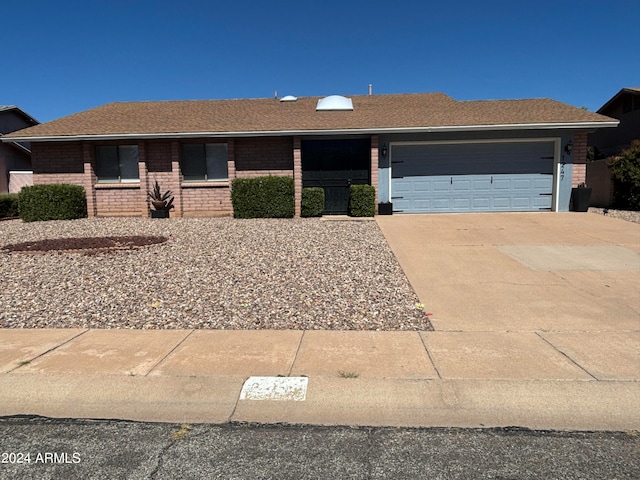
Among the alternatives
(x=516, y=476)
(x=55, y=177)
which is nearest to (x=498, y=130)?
(x=516, y=476)

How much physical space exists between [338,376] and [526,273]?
17.0 ft

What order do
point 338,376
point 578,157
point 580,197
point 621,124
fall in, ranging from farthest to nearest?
point 621,124 → point 578,157 → point 580,197 → point 338,376

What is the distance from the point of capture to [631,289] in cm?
696

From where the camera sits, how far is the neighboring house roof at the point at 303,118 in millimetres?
15375

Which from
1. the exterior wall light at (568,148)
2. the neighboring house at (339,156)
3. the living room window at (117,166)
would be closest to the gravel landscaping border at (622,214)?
the neighboring house at (339,156)

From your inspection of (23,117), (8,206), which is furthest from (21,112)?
(8,206)

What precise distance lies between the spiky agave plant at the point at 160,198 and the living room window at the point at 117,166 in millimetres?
1020

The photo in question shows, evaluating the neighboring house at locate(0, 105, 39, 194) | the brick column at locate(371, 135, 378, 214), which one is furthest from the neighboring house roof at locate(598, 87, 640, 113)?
the neighboring house at locate(0, 105, 39, 194)

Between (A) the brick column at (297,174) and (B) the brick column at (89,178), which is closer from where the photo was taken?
(A) the brick column at (297,174)

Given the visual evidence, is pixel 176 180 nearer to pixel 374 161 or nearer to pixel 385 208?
pixel 374 161

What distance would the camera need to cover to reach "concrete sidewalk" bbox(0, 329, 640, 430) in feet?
11.6

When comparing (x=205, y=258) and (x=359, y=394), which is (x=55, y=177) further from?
(x=359, y=394)

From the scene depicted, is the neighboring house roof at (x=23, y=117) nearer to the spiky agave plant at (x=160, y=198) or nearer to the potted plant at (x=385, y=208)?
the spiky agave plant at (x=160, y=198)

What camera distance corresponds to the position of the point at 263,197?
15094mm
